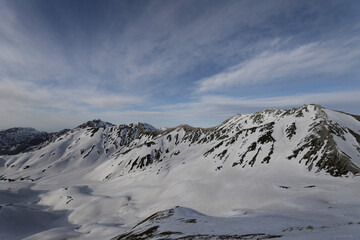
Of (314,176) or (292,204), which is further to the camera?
(314,176)

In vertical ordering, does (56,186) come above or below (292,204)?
below

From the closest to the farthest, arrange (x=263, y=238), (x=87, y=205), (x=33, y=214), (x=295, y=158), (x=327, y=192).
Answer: (x=263, y=238) → (x=327, y=192) → (x=295, y=158) → (x=33, y=214) → (x=87, y=205)

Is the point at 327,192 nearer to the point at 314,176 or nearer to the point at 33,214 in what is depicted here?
the point at 314,176

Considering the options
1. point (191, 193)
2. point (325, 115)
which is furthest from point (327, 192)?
point (325, 115)

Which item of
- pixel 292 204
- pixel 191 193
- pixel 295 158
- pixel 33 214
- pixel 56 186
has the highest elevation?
pixel 295 158

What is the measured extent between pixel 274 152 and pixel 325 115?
32004mm

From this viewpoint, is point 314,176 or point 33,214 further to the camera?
point 33,214

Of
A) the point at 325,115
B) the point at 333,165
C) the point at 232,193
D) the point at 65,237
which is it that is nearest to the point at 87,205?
the point at 65,237

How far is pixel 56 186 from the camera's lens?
15712 cm

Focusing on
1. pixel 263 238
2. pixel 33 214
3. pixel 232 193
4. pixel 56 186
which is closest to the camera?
pixel 263 238

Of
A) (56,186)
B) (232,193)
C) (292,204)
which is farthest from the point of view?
(56,186)

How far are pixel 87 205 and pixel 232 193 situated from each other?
74.1 m

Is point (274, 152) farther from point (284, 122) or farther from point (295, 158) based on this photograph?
point (284, 122)

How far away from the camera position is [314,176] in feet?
187
